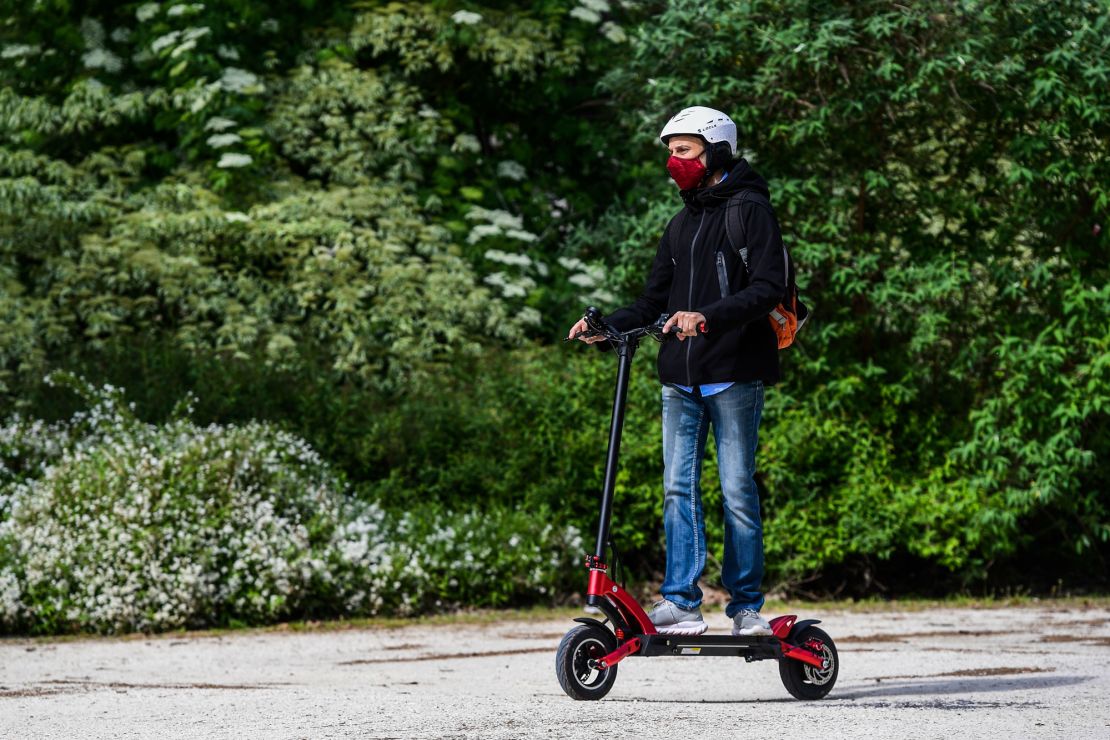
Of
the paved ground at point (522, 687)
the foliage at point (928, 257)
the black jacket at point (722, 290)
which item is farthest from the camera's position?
the foliage at point (928, 257)

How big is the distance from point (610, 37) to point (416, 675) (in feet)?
28.9

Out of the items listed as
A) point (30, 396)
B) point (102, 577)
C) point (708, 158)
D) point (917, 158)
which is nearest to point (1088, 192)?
point (917, 158)

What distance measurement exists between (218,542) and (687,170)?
198 inches

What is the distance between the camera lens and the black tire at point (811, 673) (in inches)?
226

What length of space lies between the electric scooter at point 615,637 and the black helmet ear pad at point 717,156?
1.92ft

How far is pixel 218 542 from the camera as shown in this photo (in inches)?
379

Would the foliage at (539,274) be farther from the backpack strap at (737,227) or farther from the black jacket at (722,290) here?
the backpack strap at (737,227)

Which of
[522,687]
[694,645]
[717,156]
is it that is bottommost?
[522,687]

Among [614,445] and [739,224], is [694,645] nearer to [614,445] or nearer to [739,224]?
[614,445]

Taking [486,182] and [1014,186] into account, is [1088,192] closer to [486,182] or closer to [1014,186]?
[1014,186]

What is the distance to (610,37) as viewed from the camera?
1467 cm

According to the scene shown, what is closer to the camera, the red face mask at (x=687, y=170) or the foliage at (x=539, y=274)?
the red face mask at (x=687, y=170)

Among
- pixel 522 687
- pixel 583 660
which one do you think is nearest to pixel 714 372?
pixel 583 660

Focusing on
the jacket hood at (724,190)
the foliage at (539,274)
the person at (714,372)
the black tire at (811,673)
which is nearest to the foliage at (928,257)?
the foliage at (539,274)
